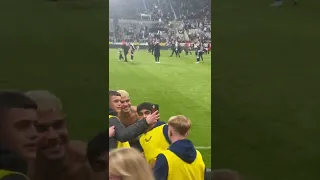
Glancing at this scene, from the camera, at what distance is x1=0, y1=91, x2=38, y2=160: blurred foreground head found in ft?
5.32

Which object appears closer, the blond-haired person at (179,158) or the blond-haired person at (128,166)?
the blond-haired person at (128,166)

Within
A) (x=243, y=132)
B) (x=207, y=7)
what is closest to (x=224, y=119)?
(x=243, y=132)

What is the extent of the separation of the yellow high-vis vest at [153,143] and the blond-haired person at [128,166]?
0.20ft

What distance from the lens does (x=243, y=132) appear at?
1.77m

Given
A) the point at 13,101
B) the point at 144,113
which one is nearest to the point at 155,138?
the point at 144,113

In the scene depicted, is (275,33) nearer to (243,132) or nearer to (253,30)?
(253,30)

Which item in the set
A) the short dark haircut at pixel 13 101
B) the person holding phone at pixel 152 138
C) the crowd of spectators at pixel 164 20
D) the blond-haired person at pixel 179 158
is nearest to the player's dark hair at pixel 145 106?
the person holding phone at pixel 152 138

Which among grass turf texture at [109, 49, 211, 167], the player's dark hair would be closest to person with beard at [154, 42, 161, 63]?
grass turf texture at [109, 49, 211, 167]

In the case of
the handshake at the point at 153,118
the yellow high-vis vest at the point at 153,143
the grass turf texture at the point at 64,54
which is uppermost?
the grass turf texture at the point at 64,54

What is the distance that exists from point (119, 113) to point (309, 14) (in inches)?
38.5

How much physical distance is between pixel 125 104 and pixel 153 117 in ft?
0.44

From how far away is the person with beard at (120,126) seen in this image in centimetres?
170

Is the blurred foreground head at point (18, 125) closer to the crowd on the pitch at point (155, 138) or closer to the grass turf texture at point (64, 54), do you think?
the grass turf texture at point (64, 54)

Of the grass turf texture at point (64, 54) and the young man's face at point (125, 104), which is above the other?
the grass turf texture at point (64, 54)
